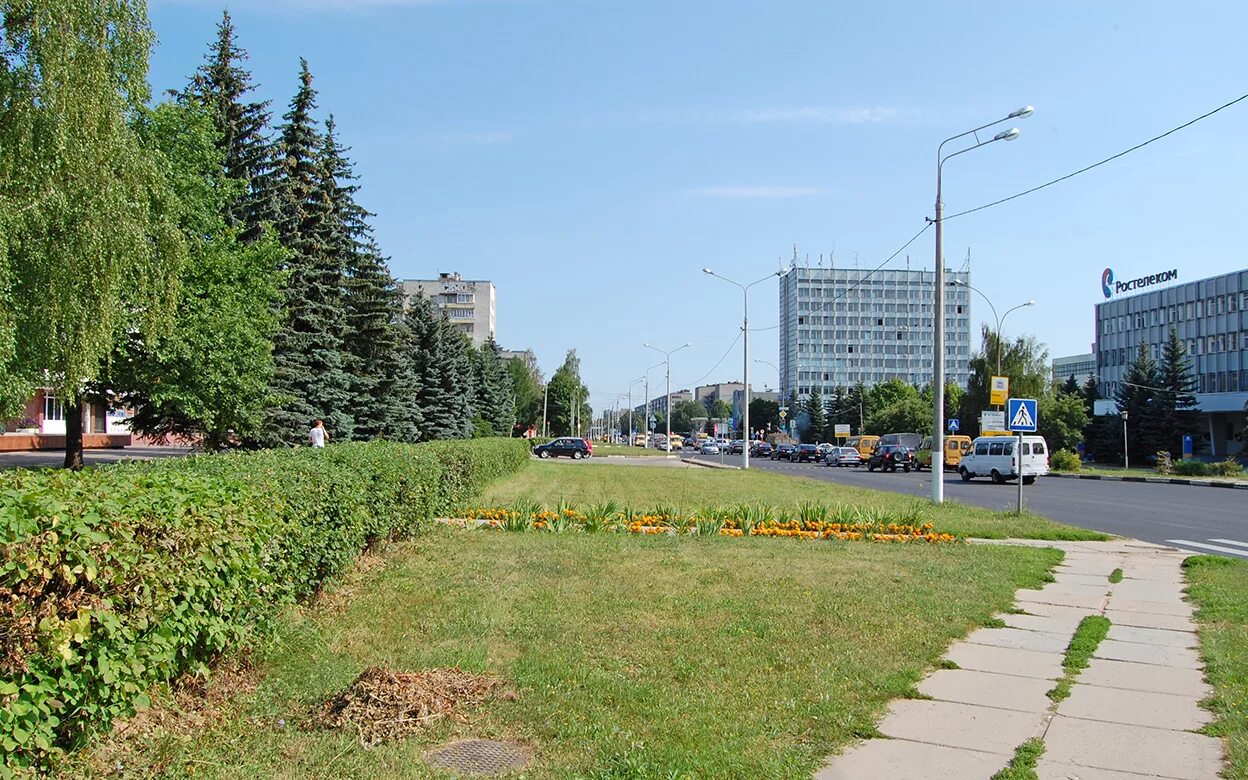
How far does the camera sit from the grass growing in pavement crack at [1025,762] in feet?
15.4

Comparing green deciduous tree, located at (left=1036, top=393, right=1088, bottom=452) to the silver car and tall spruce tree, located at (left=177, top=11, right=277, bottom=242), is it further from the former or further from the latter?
tall spruce tree, located at (left=177, top=11, right=277, bottom=242)

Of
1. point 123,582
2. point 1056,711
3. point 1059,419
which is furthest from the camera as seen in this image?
point 1059,419

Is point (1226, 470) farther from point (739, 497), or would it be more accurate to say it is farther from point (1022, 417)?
point (1022, 417)

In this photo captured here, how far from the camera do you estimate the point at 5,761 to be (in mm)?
3604

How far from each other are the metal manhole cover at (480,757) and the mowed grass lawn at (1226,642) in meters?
3.58

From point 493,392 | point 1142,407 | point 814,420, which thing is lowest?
point 814,420

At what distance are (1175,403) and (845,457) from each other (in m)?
22.4

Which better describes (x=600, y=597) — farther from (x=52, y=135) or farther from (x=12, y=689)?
(x=52, y=135)

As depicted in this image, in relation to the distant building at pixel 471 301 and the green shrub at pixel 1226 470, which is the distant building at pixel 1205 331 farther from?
the distant building at pixel 471 301

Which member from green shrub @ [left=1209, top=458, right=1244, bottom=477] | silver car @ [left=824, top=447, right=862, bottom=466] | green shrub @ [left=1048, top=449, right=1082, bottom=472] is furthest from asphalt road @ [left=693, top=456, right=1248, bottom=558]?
silver car @ [left=824, top=447, right=862, bottom=466]

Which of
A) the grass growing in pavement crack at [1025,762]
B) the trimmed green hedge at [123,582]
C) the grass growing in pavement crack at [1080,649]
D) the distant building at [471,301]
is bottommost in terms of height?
the grass growing in pavement crack at [1080,649]

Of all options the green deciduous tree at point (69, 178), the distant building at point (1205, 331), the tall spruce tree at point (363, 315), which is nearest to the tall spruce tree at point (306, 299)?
the tall spruce tree at point (363, 315)

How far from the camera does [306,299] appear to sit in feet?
109

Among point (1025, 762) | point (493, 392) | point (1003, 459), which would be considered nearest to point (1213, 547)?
point (1025, 762)
